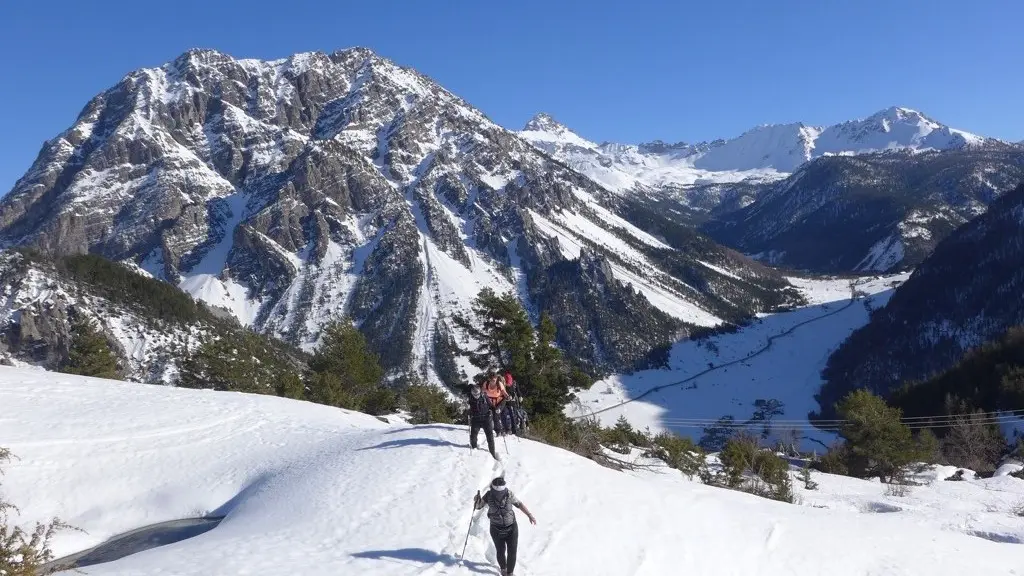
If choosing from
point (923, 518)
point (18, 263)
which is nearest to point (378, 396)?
point (923, 518)

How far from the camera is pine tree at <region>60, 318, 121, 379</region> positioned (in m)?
48.2

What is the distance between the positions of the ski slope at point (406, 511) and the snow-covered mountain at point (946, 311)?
14683 cm

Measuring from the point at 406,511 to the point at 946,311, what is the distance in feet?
637

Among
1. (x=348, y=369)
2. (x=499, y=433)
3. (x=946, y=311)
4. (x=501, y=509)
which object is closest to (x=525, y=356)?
(x=499, y=433)

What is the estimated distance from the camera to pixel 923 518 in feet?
63.3

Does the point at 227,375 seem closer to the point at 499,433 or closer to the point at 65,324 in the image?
the point at 499,433

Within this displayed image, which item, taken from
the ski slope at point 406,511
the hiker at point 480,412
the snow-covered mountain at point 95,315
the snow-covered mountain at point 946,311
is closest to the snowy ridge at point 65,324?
the snow-covered mountain at point 95,315

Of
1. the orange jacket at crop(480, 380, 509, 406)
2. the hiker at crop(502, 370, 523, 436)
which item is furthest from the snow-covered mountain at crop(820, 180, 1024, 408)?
the orange jacket at crop(480, 380, 509, 406)

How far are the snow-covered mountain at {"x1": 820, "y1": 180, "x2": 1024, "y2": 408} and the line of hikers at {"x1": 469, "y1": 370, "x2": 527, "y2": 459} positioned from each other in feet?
487

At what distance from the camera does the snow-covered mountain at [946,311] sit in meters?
149

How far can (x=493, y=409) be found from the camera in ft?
60.2

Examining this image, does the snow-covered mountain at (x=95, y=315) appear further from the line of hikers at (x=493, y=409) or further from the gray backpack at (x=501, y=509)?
the gray backpack at (x=501, y=509)

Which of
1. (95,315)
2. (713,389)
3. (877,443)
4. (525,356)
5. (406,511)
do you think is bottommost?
(713,389)

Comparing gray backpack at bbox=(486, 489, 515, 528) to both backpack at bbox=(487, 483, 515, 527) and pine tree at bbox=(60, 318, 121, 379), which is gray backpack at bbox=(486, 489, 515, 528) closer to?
backpack at bbox=(487, 483, 515, 527)
